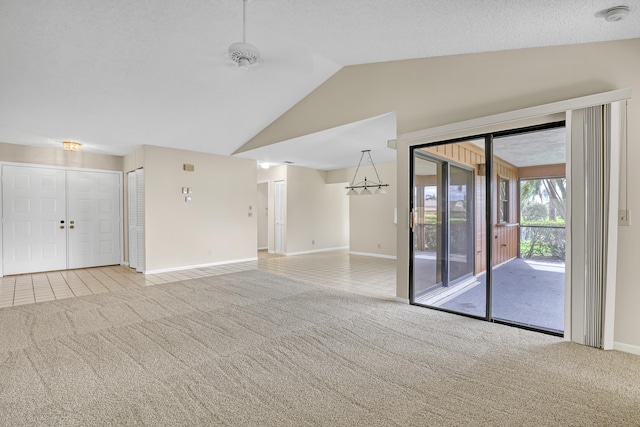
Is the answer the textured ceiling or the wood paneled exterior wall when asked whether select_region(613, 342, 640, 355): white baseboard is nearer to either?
the wood paneled exterior wall

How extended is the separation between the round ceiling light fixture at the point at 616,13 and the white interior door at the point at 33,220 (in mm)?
8574

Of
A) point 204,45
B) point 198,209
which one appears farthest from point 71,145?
point 204,45

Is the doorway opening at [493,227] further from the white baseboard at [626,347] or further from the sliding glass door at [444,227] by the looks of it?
the white baseboard at [626,347]

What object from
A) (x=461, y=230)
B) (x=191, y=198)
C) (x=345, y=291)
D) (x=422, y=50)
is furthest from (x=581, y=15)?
(x=191, y=198)

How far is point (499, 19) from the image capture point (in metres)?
2.56

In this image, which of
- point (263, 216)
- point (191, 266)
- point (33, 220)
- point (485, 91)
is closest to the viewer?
point (485, 91)

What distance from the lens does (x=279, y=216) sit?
9.02m

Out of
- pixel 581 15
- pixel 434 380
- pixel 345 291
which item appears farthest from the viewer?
pixel 345 291

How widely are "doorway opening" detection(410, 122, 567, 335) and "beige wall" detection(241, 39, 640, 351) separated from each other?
331mm

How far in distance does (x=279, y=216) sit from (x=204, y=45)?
5864 mm

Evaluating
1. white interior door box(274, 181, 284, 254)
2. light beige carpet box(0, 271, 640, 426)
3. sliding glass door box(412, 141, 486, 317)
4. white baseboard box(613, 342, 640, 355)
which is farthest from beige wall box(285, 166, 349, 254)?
white baseboard box(613, 342, 640, 355)

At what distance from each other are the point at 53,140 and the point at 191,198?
2.55 meters

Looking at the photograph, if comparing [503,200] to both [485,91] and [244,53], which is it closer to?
[485,91]

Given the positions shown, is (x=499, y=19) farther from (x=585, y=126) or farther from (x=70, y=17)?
(x=70, y=17)
